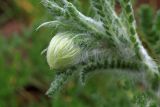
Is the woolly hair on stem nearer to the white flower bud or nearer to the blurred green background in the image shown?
the white flower bud

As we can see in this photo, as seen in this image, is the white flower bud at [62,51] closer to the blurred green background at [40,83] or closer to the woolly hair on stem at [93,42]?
the woolly hair on stem at [93,42]

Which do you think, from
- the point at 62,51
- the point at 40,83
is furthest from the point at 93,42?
the point at 40,83

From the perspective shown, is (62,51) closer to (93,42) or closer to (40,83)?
(93,42)

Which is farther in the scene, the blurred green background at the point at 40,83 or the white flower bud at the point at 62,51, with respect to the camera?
the blurred green background at the point at 40,83

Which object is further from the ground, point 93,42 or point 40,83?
point 93,42

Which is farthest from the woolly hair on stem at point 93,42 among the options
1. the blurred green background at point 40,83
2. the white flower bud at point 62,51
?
the blurred green background at point 40,83

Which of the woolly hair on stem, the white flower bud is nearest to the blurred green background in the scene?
the woolly hair on stem

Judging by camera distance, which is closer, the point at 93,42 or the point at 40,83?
the point at 93,42

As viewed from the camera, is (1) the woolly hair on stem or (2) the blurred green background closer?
(1) the woolly hair on stem
